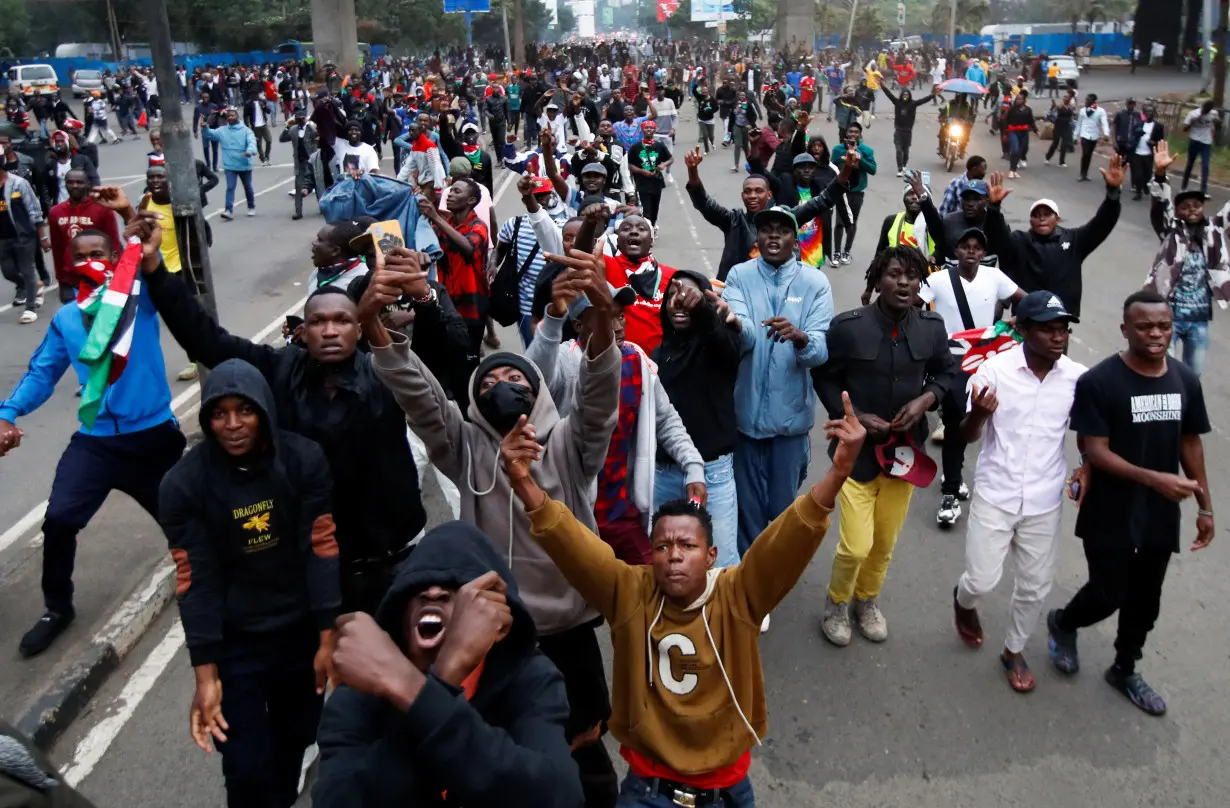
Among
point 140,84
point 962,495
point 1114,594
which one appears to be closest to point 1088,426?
point 1114,594

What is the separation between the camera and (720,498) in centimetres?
465

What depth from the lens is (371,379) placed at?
3.88 meters

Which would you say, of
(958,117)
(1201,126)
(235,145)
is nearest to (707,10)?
(958,117)

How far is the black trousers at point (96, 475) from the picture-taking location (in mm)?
4512

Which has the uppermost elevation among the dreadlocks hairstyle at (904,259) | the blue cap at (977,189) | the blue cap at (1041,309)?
the blue cap at (977,189)

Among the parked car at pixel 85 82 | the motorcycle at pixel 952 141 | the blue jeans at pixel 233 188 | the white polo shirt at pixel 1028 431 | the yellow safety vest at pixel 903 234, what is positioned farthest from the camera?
the parked car at pixel 85 82

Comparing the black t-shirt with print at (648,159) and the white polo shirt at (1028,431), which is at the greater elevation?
the black t-shirt with print at (648,159)

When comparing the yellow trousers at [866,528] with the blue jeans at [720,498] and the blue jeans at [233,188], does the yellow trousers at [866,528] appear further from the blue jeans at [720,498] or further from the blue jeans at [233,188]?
the blue jeans at [233,188]

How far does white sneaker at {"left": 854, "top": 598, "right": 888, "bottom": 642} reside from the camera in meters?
4.95

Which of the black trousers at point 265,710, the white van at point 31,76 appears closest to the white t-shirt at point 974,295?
the black trousers at point 265,710

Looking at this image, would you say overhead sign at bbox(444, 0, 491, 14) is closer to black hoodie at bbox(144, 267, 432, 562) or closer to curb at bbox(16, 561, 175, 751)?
curb at bbox(16, 561, 175, 751)

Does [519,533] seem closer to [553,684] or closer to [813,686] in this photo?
[553,684]

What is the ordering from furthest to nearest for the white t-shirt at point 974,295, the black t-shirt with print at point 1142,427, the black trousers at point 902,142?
the black trousers at point 902,142 < the white t-shirt at point 974,295 < the black t-shirt with print at point 1142,427

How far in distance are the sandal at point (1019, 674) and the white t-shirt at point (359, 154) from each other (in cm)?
921
